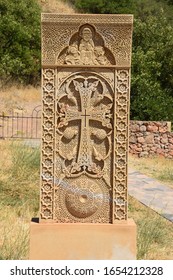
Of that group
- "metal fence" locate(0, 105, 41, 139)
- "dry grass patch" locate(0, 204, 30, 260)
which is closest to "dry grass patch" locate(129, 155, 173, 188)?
"metal fence" locate(0, 105, 41, 139)

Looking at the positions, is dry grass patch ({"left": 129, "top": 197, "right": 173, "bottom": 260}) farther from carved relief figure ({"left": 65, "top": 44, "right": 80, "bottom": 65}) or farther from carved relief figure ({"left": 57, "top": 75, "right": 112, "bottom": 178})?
carved relief figure ({"left": 65, "top": 44, "right": 80, "bottom": 65})

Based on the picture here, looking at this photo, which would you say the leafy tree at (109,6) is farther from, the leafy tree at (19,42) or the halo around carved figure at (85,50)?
the halo around carved figure at (85,50)

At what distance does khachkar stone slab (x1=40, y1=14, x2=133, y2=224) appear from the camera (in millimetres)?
3602

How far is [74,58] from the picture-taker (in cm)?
362

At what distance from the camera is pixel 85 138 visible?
3713mm

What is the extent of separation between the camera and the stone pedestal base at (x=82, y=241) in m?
3.64

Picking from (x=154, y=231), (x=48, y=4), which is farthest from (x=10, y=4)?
(x=154, y=231)

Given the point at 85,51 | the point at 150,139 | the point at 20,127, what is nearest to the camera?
the point at 85,51

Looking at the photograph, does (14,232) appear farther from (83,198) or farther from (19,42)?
(19,42)

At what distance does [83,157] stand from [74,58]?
76cm

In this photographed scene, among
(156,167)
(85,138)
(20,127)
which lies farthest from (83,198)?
(20,127)

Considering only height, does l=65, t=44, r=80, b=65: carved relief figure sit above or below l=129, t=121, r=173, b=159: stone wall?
above

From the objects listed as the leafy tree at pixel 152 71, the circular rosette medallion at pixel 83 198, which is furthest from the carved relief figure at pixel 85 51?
the leafy tree at pixel 152 71

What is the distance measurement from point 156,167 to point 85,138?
7.62 metres
